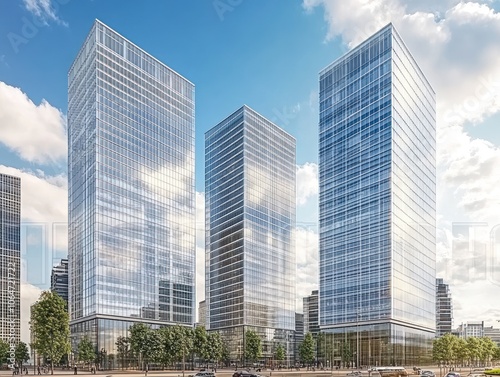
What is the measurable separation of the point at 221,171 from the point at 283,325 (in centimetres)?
6925

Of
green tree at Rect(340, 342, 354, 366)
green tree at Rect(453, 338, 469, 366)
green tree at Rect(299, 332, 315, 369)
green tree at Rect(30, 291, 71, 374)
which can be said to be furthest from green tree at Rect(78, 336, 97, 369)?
green tree at Rect(453, 338, 469, 366)

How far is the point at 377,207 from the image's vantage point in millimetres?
134375

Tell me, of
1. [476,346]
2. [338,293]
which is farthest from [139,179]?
[476,346]

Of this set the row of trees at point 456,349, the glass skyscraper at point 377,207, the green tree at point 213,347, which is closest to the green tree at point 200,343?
the green tree at point 213,347

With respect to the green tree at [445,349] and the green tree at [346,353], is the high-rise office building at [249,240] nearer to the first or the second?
the green tree at [346,353]

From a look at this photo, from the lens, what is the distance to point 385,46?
137m

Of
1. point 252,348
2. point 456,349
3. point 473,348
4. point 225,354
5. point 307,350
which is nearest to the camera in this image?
point 252,348

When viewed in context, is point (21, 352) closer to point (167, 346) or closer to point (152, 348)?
point (152, 348)

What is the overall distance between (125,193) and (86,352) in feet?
147

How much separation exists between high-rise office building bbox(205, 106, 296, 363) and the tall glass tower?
23.8m

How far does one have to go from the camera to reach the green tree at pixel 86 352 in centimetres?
11038

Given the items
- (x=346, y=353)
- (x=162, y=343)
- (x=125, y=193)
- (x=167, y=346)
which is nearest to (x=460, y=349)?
(x=346, y=353)

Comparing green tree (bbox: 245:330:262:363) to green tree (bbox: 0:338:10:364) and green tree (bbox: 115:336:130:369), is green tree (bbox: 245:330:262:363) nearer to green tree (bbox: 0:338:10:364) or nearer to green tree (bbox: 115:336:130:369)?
green tree (bbox: 115:336:130:369)

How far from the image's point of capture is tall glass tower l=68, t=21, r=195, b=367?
408ft
